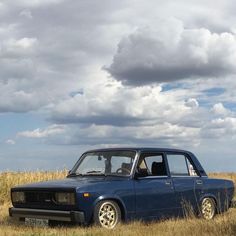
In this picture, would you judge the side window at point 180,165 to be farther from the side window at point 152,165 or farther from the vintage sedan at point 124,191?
the side window at point 152,165

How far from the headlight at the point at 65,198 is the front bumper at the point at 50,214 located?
7.2 inches

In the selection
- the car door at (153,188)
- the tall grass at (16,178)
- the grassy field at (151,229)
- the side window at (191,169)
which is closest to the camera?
the grassy field at (151,229)

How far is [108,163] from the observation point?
1129cm

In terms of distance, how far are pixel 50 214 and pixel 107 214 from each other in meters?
1.06

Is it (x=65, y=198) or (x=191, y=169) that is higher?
(x=191, y=169)

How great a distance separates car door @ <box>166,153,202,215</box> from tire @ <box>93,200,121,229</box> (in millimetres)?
1780

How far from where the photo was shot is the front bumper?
994cm

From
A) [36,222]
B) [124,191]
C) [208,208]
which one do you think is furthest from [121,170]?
[208,208]

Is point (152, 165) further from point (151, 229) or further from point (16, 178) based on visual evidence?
point (16, 178)

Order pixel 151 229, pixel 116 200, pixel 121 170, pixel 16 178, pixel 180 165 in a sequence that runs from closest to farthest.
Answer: pixel 151 229, pixel 116 200, pixel 121 170, pixel 180 165, pixel 16 178

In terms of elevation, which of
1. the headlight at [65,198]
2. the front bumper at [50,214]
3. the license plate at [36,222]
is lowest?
the license plate at [36,222]

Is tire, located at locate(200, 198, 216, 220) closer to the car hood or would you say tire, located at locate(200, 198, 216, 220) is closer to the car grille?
the car hood

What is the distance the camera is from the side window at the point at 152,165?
11.3 meters

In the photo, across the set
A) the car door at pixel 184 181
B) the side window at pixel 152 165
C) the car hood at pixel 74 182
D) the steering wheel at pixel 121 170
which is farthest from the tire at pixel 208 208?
the car hood at pixel 74 182
